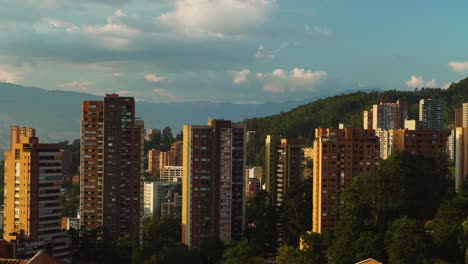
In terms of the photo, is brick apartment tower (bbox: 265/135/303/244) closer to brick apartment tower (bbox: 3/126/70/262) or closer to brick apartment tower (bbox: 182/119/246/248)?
brick apartment tower (bbox: 182/119/246/248)

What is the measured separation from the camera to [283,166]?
35.4m

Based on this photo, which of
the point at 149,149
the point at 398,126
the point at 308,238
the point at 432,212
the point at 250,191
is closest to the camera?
the point at 308,238

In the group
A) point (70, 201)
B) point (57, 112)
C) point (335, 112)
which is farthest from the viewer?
point (57, 112)

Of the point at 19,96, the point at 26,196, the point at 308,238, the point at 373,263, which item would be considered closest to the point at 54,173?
the point at 26,196

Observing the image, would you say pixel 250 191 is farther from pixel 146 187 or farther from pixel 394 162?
pixel 394 162

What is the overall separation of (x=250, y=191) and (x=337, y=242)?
978 inches

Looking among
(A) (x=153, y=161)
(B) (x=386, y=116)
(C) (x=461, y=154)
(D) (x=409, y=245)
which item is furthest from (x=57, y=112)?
(D) (x=409, y=245)

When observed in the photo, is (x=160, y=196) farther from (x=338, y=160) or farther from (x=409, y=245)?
(x=409, y=245)

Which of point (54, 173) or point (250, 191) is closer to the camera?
point (54, 173)

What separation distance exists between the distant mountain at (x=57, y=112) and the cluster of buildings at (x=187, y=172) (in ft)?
65.4

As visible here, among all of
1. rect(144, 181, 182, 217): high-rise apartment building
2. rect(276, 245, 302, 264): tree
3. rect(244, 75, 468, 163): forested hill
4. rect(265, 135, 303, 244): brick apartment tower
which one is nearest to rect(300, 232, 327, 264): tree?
rect(276, 245, 302, 264): tree

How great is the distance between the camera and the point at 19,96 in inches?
2822

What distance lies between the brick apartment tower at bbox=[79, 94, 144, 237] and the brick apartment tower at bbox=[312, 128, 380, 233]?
7719mm

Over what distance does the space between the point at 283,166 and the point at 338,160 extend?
301 inches
